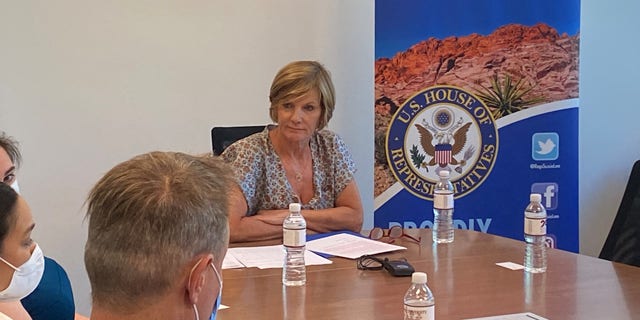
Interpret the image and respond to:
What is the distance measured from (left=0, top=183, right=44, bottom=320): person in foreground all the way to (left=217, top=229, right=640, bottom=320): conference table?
46 cm

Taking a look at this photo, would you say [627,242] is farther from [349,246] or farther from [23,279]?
[23,279]

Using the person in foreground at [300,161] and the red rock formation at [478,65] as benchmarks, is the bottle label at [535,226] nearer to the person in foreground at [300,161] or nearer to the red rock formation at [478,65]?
the person in foreground at [300,161]

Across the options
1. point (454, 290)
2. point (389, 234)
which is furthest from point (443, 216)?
point (454, 290)

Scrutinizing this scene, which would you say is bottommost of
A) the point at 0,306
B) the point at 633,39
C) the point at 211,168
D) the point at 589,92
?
the point at 0,306

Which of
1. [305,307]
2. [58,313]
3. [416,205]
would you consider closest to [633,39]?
[416,205]

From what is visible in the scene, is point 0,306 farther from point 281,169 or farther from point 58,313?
point 281,169

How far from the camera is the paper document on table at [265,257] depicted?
2.21 meters

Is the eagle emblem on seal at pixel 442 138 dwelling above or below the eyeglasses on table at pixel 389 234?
above

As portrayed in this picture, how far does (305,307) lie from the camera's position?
1.77 metres

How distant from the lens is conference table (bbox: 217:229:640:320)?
172 cm

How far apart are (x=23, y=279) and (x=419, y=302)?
909 millimetres

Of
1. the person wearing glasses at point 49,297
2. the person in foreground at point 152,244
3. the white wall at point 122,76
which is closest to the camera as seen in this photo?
the person in foreground at point 152,244

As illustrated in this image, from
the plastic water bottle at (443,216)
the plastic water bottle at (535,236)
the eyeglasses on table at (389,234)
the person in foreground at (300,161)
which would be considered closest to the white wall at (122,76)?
the person in foreground at (300,161)

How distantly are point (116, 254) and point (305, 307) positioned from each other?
0.81 m
